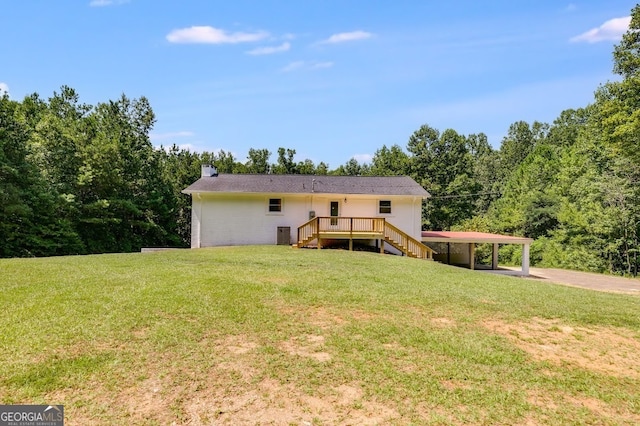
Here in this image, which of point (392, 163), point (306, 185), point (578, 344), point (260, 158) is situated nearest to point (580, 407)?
point (578, 344)

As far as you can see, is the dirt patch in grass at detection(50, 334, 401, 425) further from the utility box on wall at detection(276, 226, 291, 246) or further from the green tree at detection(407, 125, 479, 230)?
the green tree at detection(407, 125, 479, 230)

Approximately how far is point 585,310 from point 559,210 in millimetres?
28074

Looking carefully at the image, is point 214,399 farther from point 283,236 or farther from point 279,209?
point 279,209

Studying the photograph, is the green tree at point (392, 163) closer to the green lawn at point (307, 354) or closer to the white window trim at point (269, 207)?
the white window trim at point (269, 207)

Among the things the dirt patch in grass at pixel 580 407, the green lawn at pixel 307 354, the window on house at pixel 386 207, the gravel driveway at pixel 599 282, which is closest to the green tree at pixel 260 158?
the window on house at pixel 386 207

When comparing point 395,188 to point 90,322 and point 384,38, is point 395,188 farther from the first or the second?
point 90,322

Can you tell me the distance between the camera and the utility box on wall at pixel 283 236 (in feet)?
67.6

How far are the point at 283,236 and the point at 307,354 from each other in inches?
620

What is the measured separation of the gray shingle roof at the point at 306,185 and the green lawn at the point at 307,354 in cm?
1190

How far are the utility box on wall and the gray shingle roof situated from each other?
200 cm

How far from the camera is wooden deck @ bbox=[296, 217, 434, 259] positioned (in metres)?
18.3

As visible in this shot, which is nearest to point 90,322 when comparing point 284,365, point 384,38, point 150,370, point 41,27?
point 150,370

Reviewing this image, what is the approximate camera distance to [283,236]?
20625mm

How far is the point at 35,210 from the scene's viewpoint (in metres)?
22.9
